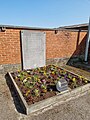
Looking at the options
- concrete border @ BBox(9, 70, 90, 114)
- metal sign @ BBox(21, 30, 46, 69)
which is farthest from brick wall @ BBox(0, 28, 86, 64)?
concrete border @ BBox(9, 70, 90, 114)

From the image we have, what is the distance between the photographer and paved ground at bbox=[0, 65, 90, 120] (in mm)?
2740

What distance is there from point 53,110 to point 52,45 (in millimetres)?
4355

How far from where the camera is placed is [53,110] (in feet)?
9.84

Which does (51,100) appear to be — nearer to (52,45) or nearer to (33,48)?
(33,48)

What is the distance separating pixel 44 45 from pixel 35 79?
8.12ft

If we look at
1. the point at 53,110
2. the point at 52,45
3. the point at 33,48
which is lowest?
the point at 53,110

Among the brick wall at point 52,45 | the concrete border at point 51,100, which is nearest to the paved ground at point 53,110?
the concrete border at point 51,100

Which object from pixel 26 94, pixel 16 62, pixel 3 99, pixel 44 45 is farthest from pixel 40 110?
pixel 44 45

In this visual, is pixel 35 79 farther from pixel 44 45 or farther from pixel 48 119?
pixel 44 45

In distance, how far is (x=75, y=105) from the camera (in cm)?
322

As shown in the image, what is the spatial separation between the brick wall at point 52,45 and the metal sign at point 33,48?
0.28 m

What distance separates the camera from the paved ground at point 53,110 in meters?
Result: 2.74

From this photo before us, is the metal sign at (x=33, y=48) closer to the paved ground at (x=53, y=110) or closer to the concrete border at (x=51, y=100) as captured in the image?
the concrete border at (x=51, y=100)

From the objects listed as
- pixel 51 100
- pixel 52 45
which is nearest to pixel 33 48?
pixel 52 45
